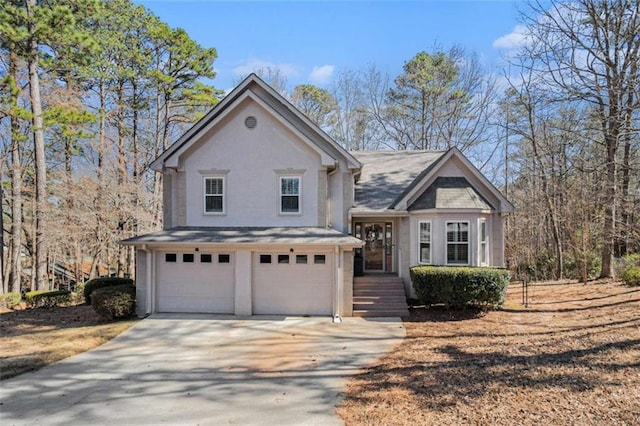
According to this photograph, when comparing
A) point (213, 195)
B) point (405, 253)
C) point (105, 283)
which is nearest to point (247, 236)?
point (213, 195)

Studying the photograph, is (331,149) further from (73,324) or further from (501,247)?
(73,324)

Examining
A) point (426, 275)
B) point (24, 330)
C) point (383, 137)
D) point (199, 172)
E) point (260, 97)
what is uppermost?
point (383, 137)

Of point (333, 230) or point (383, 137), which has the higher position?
point (383, 137)

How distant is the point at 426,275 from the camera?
13727mm

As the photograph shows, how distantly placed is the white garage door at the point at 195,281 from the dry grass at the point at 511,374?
6320 millimetres

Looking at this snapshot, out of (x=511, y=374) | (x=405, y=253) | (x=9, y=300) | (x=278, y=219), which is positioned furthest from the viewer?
(x=9, y=300)

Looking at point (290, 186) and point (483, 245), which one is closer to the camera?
point (290, 186)

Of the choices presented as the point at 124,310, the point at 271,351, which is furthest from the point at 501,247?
the point at 124,310

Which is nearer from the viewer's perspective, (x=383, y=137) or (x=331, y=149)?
(x=331, y=149)

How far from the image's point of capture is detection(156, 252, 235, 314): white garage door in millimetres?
14062

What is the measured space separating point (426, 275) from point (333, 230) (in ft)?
11.7

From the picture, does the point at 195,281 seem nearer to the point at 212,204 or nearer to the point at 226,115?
the point at 212,204

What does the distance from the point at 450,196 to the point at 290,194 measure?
5973 millimetres

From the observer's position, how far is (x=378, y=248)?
16766 mm
